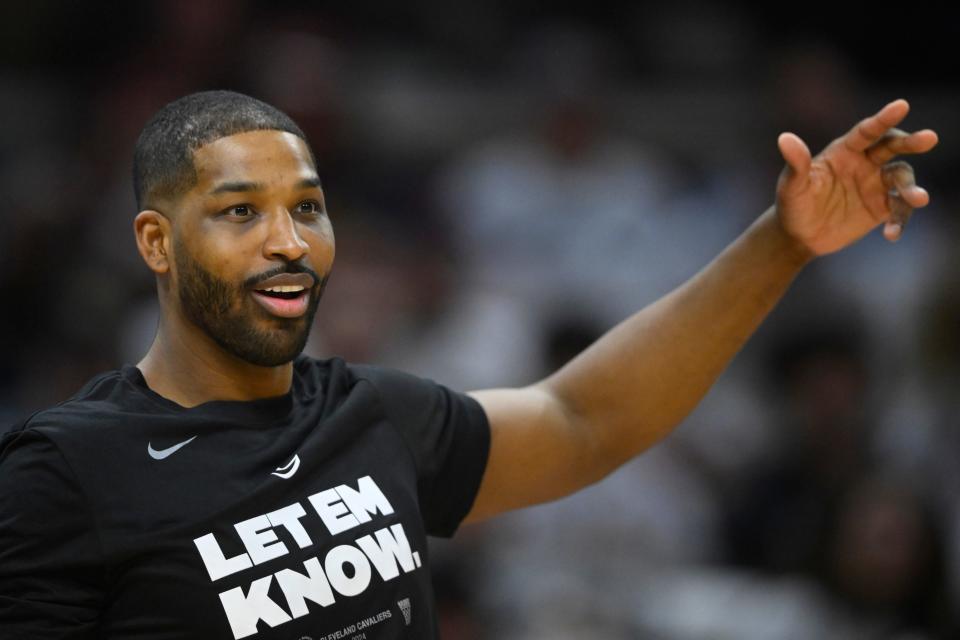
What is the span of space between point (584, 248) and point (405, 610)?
164 inches

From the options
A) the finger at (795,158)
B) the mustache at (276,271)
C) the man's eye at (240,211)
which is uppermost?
the man's eye at (240,211)

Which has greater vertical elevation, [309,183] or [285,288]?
[309,183]

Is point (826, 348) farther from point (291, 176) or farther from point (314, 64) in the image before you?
point (291, 176)

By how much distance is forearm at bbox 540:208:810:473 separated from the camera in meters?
2.77

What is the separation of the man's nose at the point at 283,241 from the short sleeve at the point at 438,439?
1.25 ft

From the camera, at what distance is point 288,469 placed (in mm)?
2320

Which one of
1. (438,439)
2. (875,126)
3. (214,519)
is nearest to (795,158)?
(875,126)

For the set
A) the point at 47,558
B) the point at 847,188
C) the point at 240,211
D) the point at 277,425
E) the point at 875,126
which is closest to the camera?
the point at 47,558

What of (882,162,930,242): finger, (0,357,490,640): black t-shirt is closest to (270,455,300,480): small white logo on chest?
(0,357,490,640): black t-shirt

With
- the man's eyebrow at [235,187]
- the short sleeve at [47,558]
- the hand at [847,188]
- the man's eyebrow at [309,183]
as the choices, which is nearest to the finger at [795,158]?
the hand at [847,188]

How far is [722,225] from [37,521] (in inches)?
190

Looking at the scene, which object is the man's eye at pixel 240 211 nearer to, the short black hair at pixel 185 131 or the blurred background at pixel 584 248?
the short black hair at pixel 185 131

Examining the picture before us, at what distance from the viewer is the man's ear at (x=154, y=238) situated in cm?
235

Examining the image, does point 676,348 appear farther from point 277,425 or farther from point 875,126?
point 277,425
